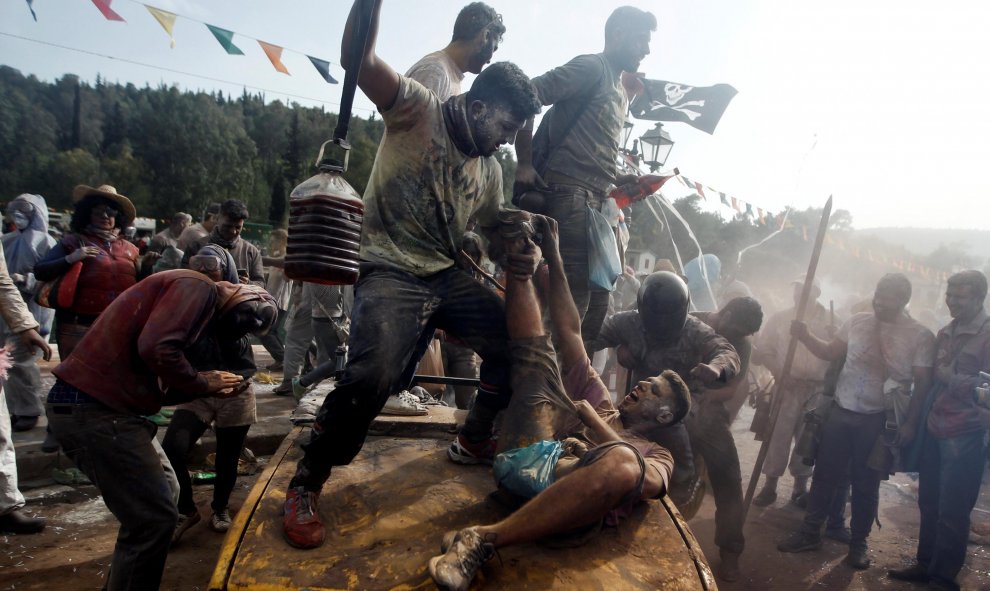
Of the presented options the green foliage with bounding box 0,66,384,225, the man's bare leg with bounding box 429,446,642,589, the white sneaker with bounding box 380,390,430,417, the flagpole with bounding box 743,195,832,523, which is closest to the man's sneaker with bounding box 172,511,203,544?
the white sneaker with bounding box 380,390,430,417

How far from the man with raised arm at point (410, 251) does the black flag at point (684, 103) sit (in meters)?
6.63

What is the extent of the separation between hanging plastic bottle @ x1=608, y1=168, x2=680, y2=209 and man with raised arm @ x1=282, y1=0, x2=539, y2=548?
5.63 feet

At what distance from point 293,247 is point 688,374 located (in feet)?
10.2

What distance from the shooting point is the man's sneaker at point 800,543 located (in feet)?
15.6

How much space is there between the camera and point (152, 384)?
8.49 ft

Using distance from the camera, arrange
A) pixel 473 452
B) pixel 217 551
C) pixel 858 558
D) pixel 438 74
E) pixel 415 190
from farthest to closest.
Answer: pixel 858 558
pixel 217 551
pixel 473 452
pixel 438 74
pixel 415 190

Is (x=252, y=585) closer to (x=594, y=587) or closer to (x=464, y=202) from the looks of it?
(x=594, y=587)

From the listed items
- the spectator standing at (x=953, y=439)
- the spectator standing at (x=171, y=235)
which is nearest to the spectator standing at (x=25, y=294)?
the spectator standing at (x=171, y=235)

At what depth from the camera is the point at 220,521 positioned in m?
3.82

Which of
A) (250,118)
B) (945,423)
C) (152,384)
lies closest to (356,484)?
(152,384)

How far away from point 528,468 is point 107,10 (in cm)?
730

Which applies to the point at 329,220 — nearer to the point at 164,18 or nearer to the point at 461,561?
the point at 461,561

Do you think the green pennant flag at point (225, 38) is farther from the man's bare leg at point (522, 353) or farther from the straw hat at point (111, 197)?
the man's bare leg at point (522, 353)


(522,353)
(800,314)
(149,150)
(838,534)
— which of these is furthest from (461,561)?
(149,150)
